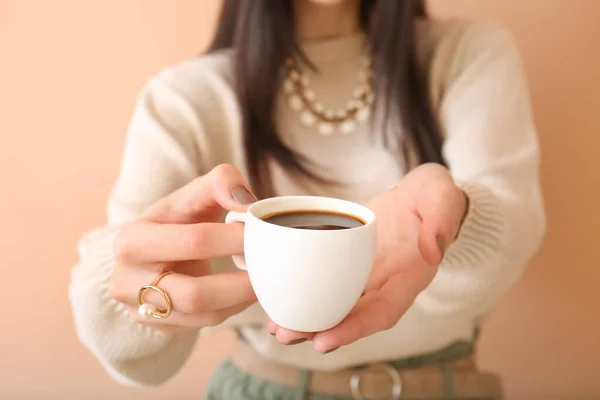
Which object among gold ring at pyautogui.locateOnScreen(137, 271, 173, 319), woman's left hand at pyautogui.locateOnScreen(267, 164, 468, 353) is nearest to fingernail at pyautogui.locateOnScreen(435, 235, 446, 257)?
woman's left hand at pyautogui.locateOnScreen(267, 164, 468, 353)

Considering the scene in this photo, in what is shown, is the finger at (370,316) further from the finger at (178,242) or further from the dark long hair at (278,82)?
the dark long hair at (278,82)

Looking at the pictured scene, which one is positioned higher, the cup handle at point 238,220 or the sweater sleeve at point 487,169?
the cup handle at point 238,220

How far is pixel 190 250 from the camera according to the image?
0.39 m

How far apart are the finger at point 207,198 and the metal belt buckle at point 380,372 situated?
14.4 inches

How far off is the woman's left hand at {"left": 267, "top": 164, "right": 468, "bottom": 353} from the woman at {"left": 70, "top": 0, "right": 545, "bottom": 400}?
0.30 ft

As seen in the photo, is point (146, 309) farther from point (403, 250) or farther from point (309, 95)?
point (309, 95)

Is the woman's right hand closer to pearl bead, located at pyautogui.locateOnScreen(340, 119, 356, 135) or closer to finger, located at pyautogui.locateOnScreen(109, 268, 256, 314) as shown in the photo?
finger, located at pyautogui.locateOnScreen(109, 268, 256, 314)

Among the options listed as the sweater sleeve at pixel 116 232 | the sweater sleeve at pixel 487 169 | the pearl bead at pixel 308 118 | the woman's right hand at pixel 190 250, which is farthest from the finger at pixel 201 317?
the pearl bead at pixel 308 118

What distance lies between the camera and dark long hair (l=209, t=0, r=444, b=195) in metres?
0.69

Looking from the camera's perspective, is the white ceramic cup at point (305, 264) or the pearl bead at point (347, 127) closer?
the white ceramic cup at point (305, 264)

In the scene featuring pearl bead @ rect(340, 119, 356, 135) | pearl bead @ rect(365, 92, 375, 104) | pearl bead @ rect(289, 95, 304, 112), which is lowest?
pearl bead @ rect(340, 119, 356, 135)

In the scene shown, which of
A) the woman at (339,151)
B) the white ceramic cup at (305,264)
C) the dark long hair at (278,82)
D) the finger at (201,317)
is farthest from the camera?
the dark long hair at (278,82)

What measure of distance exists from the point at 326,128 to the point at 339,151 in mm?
35

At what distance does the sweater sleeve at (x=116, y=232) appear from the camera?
1.77 feet
